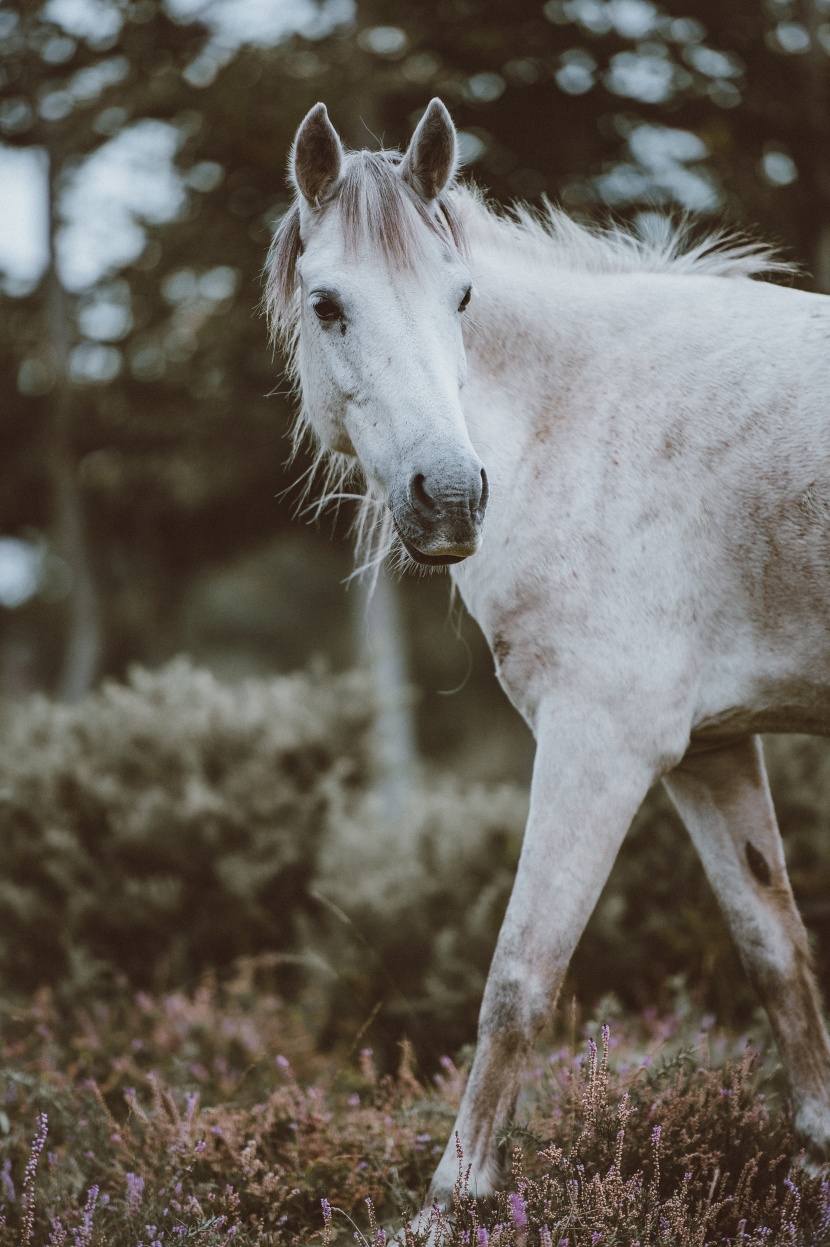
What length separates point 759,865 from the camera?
2.80 metres

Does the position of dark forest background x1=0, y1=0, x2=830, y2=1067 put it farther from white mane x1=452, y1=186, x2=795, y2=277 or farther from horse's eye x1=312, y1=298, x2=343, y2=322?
horse's eye x1=312, y1=298, x2=343, y2=322

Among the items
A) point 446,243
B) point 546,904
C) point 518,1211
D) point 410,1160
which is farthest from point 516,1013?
point 446,243

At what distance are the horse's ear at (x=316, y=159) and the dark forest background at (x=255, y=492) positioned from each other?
25.5 inches

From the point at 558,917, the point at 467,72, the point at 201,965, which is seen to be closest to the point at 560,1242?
the point at 558,917

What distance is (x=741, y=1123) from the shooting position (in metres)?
2.63

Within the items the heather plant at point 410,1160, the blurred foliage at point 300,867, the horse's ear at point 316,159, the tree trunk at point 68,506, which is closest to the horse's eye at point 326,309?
the horse's ear at point 316,159

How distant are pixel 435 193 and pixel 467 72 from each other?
8240 millimetres

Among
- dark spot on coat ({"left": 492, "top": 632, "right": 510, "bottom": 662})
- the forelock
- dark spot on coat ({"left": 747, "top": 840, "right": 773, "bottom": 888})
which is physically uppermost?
the forelock

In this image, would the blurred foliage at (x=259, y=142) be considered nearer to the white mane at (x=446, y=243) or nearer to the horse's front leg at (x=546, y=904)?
the white mane at (x=446, y=243)

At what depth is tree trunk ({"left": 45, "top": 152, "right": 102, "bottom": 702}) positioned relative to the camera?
11.4 meters

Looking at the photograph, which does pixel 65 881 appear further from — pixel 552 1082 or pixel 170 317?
pixel 170 317

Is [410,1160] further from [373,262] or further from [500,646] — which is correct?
[373,262]

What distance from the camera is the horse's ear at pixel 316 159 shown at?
8.75ft

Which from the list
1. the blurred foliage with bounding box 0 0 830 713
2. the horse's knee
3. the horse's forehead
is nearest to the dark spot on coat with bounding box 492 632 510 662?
the horse's knee
